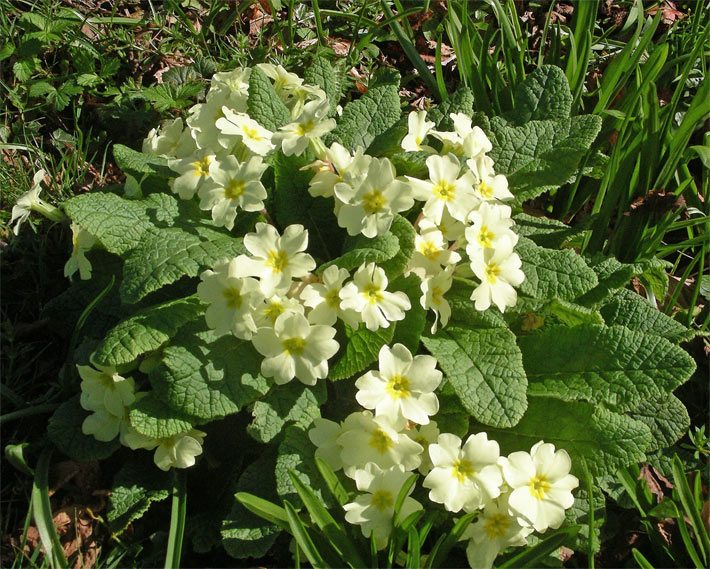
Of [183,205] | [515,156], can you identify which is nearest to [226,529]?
[183,205]

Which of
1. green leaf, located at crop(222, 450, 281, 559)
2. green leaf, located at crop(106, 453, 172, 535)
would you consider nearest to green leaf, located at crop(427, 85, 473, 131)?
green leaf, located at crop(222, 450, 281, 559)

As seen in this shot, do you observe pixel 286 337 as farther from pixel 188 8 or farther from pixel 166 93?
pixel 188 8

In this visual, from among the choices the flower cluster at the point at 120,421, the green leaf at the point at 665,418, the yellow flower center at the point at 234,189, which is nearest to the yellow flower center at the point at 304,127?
the yellow flower center at the point at 234,189

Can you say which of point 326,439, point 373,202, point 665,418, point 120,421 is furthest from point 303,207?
point 665,418

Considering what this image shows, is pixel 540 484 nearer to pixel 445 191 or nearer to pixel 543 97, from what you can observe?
pixel 445 191

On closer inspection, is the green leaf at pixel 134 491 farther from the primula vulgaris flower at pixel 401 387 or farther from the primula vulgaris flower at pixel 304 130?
the primula vulgaris flower at pixel 304 130

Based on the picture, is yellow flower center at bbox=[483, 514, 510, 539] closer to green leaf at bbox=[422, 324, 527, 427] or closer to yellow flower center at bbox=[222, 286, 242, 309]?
green leaf at bbox=[422, 324, 527, 427]
